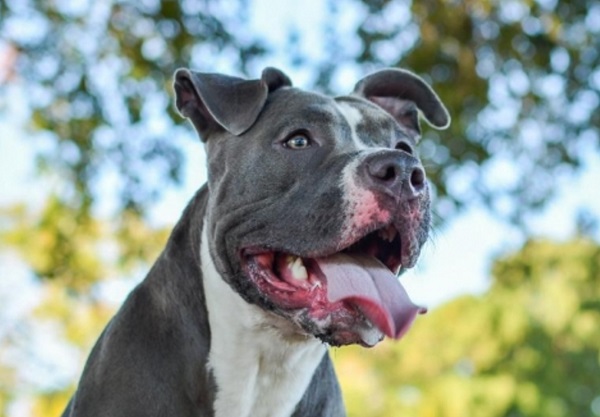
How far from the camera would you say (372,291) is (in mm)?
4340

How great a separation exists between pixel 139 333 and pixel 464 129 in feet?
21.9

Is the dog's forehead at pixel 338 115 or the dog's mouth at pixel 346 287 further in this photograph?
the dog's forehead at pixel 338 115

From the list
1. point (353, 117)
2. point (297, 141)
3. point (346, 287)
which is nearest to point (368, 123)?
point (353, 117)

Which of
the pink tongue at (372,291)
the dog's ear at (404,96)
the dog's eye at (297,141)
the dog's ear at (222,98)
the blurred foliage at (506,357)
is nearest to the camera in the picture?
the pink tongue at (372,291)

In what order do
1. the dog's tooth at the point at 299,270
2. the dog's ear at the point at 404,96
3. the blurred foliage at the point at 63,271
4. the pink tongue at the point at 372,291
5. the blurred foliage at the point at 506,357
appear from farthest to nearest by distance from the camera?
the blurred foliage at the point at 506,357 → the blurred foliage at the point at 63,271 → the dog's ear at the point at 404,96 → the dog's tooth at the point at 299,270 → the pink tongue at the point at 372,291

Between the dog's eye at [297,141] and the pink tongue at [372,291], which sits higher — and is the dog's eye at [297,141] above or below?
above

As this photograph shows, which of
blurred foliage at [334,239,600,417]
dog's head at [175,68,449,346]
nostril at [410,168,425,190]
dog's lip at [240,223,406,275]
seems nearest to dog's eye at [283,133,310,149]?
dog's head at [175,68,449,346]

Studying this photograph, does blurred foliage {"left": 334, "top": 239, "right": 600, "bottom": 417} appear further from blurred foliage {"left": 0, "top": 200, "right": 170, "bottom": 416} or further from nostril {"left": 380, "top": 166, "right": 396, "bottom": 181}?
nostril {"left": 380, "top": 166, "right": 396, "bottom": 181}

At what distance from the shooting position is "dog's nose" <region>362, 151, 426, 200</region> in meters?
4.30

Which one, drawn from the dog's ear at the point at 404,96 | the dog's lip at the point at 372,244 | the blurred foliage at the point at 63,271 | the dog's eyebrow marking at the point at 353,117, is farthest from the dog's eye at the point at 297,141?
the blurred foliage at the point at 63,271

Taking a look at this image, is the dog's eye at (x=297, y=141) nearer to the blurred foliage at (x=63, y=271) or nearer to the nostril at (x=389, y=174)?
the nostril at (x=389, y=174)

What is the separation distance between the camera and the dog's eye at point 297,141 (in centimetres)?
473

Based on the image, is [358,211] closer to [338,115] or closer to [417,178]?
[417,178]

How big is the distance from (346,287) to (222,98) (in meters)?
1.05
